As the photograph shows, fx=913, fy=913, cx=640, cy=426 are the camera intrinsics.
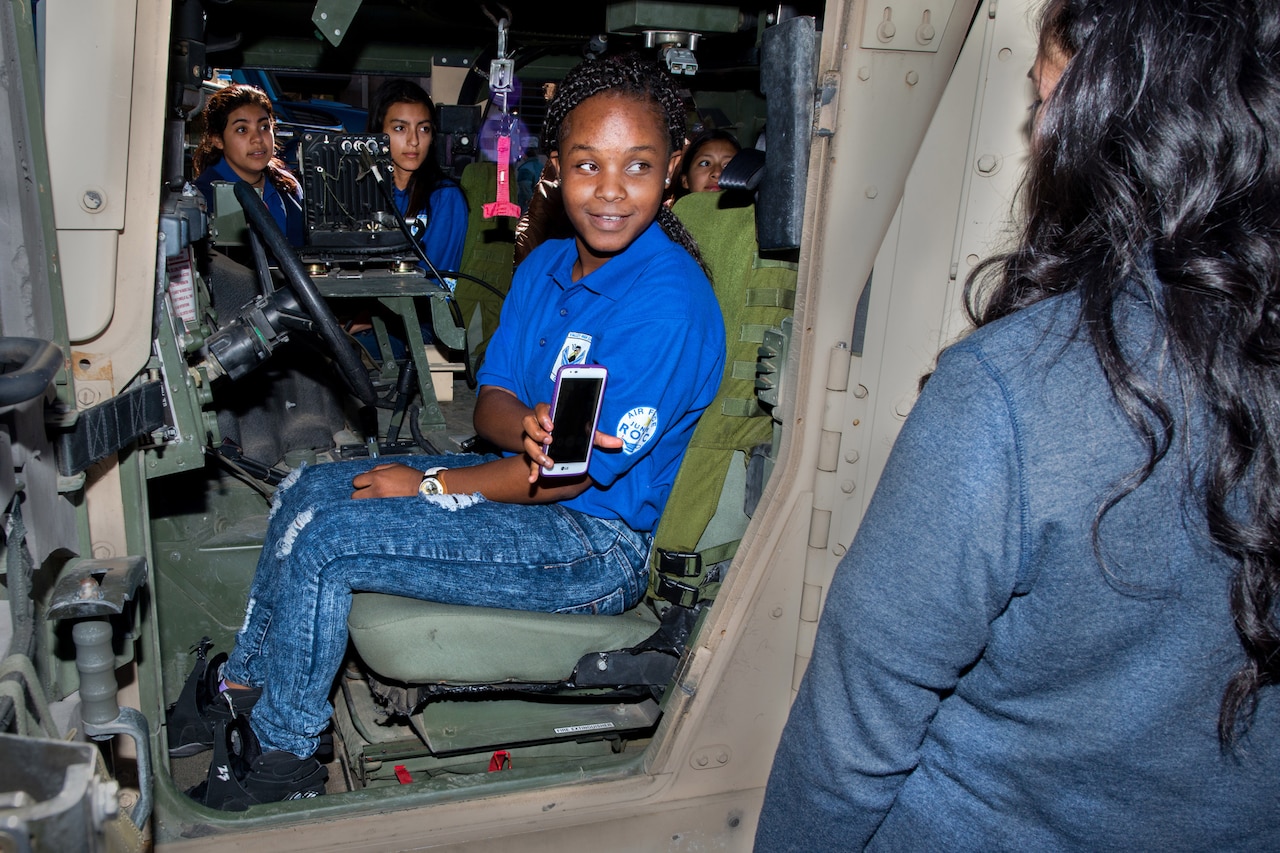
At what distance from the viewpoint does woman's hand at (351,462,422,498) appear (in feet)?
6.07

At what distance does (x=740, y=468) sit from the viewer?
184cm

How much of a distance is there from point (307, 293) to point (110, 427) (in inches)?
28.2

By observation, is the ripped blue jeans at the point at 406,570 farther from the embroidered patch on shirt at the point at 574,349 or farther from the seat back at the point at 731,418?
the embroidered patch on shirt at the point at 574,349

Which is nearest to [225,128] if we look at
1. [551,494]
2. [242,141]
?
[242,141]

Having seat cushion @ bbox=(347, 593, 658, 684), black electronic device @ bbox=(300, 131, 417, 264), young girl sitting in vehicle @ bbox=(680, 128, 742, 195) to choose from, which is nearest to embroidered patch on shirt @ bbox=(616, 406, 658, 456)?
seat cushion @ bbox=(347, 593, 658, 684)

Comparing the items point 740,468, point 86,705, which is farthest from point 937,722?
point 86,705

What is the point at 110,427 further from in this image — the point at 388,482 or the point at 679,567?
the point at 679,567

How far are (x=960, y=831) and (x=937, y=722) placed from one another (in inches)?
4.0

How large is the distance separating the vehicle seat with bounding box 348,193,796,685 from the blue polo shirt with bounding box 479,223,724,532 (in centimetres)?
6

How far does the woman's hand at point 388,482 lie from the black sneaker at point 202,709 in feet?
1.55

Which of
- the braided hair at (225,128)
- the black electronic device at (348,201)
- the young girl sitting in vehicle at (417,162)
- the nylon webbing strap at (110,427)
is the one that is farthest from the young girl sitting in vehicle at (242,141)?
the nylon webbing strap at (110,427)

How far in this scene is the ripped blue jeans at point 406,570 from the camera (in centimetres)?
168

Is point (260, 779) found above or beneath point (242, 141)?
beneath

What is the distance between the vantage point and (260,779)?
5.60ft
